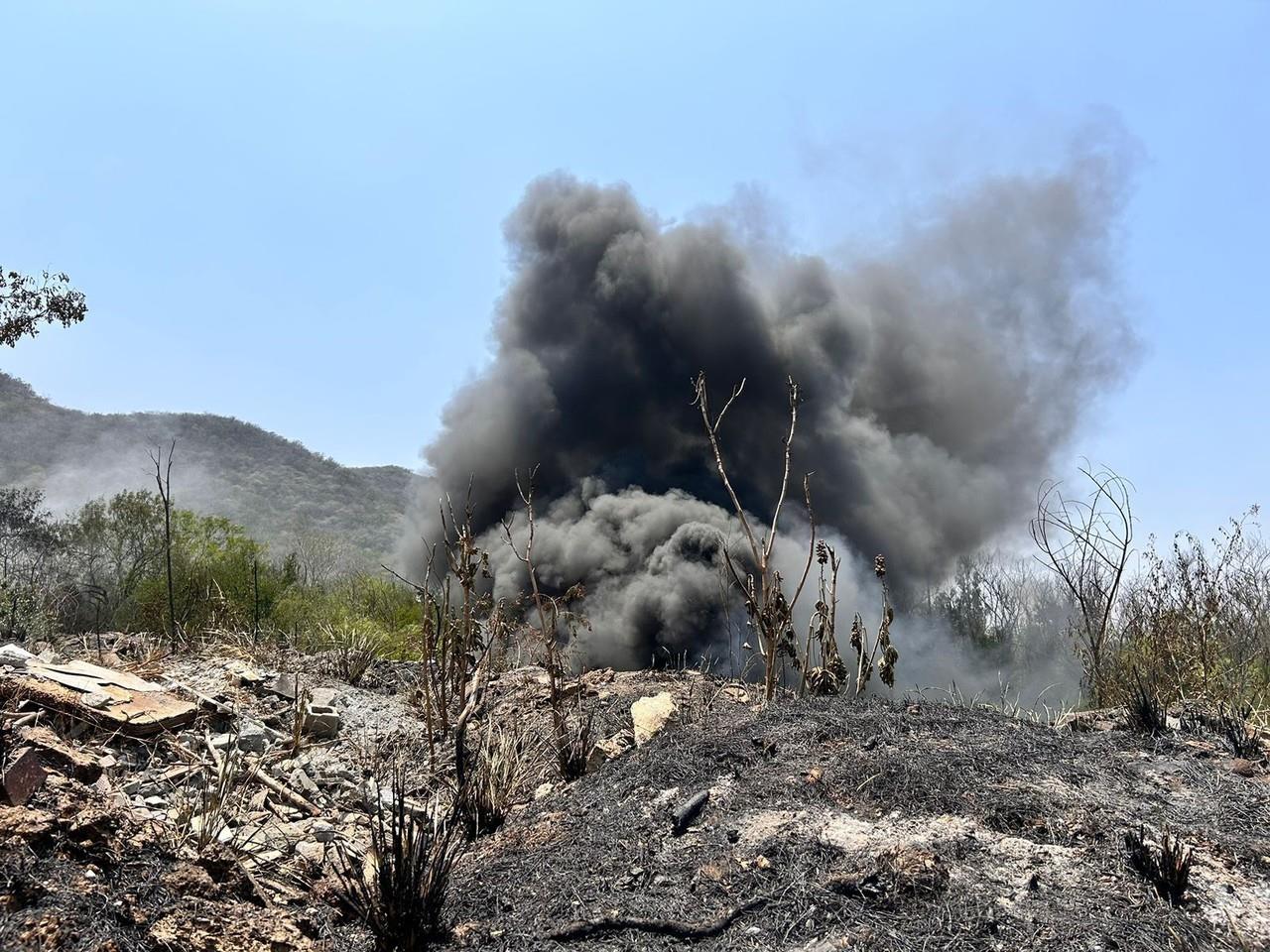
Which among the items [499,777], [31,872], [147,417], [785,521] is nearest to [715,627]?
[785,521]

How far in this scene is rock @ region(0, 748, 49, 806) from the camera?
394 centimetres

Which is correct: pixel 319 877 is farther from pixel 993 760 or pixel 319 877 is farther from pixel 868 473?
pixel 868 473

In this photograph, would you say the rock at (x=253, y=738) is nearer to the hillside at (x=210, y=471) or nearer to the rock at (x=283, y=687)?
the rock at (x=283, y=687)

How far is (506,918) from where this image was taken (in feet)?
12.3

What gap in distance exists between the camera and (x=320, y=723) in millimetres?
7055

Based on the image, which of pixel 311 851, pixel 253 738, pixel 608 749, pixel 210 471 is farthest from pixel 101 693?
pixel 210 471

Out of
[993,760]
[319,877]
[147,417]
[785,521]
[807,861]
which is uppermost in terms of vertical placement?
Answer: [147,417]

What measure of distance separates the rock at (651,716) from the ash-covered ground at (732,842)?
0.61ft

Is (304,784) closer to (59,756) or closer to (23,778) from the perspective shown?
(59,756)

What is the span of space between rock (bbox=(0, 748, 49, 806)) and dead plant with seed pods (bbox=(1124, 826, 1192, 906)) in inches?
182

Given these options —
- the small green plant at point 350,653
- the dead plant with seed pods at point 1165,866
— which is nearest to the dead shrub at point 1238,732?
the dead plant with seed pods at point 1165,866

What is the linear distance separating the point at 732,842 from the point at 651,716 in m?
2.66

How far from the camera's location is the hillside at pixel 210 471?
4431cm

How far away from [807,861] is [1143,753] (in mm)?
2619
